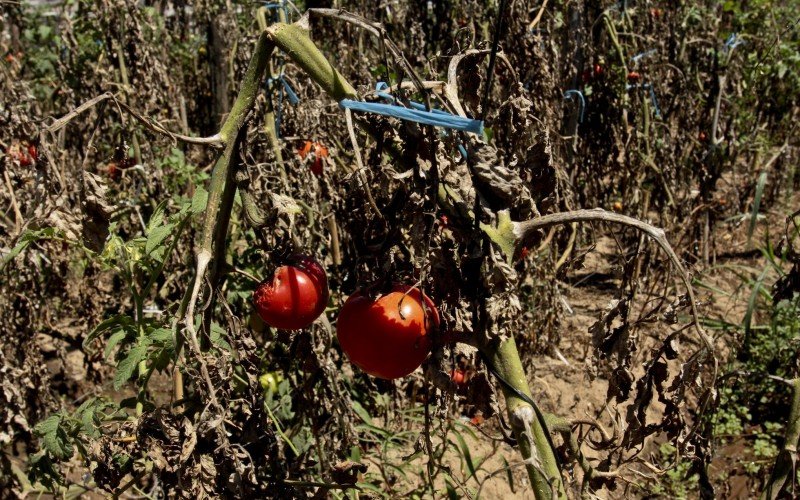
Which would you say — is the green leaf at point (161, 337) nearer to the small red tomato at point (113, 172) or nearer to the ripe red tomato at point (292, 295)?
the ripe red tomato at point (292, 295)

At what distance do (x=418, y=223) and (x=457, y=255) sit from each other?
8cm

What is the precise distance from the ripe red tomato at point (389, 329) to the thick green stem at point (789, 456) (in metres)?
0.78

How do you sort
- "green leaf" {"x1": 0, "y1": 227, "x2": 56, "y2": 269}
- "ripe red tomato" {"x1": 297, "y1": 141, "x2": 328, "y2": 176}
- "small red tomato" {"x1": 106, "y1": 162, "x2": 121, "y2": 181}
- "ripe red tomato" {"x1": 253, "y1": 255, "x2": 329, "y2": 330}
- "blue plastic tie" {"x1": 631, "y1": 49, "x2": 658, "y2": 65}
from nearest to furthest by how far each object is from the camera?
"ripe red tomato" {"x1": 253, "y1": 255, "x2": 329, "y2": 330}
"green leaf" {"x1": 0, "y1": 227, "x2": 56, "y2": 269}
"ripe red tomato" {"x1": 297, "y1": 141, "x2": 328, "y2": 176}
"small red tomato" {"x1": 106, "y1": 162, "x2": 121, "y2": 181}
"blue plastic tie" {"x1": 631, "y1": 49, "x2": 658, "y2": 65}

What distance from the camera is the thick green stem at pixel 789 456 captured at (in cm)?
132

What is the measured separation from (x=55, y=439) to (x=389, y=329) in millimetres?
920

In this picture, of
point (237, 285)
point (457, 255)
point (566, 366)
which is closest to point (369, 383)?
point (237, 285)

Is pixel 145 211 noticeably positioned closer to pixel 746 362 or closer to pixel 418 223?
pixel 418 223

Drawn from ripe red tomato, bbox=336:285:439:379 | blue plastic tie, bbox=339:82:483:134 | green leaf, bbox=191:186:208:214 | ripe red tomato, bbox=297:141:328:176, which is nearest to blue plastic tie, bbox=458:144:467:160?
blue plastic tie, bbox=339:82:483:134

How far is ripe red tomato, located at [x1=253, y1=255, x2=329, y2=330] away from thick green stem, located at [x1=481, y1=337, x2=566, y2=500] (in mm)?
333

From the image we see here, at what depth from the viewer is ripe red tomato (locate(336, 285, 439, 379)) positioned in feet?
3.13

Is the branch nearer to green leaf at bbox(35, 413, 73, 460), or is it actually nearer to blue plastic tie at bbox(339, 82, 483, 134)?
blue plastic tie at bbox(339, 82, 483, 134)

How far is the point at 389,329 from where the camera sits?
0.95 m

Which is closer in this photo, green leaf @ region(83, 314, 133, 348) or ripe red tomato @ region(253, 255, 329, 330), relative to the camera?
ripe red tomato @ region(253, 255, 329, 330)

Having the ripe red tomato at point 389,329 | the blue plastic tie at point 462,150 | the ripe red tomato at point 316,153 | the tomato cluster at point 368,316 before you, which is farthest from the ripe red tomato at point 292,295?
the ripe red tomato at point 316,153
